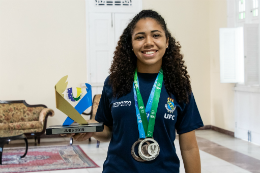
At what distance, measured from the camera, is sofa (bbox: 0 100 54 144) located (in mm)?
6617

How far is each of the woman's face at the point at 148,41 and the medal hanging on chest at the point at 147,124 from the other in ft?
0.39

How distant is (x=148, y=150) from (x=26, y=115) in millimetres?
6275

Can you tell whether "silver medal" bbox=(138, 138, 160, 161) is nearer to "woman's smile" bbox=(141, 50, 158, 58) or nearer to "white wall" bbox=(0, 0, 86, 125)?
"woman's smile" bbox=(141, 50, 158, 58)

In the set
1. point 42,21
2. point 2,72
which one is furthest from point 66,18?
point 2,72

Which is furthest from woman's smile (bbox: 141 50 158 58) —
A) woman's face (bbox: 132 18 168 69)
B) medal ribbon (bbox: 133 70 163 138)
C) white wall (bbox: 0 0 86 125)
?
white wall (bbox: 0 0 86 125)

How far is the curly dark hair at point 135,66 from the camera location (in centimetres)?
134

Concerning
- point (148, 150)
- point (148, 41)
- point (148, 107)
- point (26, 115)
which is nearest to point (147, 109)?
point (148, 107)

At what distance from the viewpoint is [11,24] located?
7195 mm

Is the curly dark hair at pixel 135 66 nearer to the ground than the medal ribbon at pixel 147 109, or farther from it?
farther from it

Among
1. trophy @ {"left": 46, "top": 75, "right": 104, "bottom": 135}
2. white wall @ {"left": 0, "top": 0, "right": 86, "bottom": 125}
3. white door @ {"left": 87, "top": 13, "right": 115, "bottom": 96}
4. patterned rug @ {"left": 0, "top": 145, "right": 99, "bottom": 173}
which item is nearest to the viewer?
trophy @ {"left": 46, "top": 75, "right": 104, "bottom": 135}

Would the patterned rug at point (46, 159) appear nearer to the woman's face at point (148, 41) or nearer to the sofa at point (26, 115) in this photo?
the sofa at point (26, 115)

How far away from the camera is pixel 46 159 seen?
17.4 ft

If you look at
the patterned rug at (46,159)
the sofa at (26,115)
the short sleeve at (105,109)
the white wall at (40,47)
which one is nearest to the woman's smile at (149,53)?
the short sleeve at (105,109)

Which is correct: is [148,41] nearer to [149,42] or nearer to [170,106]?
[149,42]
